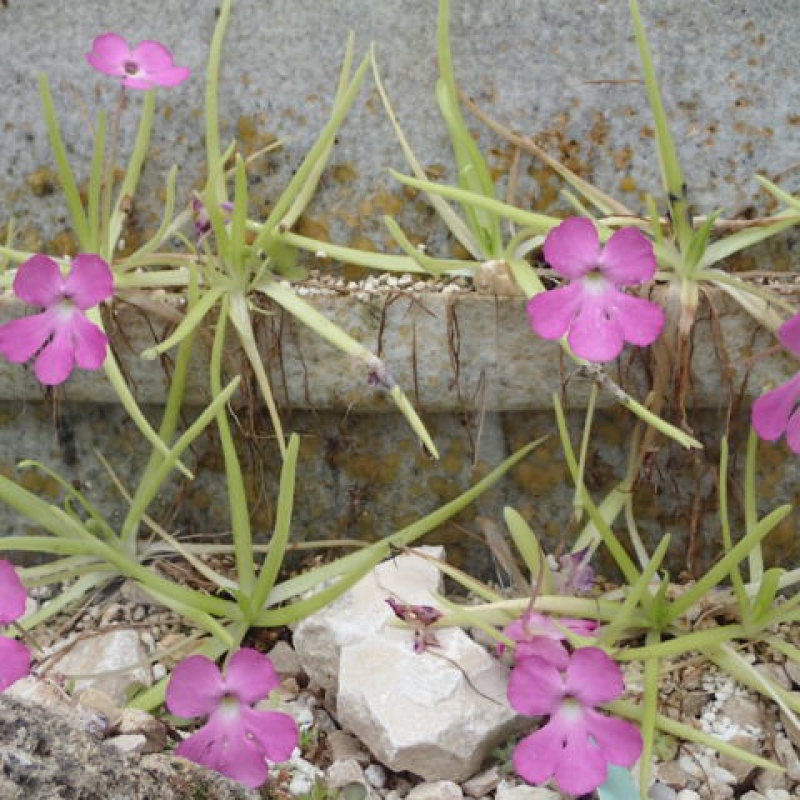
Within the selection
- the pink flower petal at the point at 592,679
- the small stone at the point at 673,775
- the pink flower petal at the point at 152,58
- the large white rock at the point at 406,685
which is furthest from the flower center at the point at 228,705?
the pink flower petal at the point at 152,58

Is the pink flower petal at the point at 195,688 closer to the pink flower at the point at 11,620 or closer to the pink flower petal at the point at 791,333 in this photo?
the pink flower at the point at 11,620

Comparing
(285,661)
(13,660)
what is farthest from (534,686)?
(13,660)

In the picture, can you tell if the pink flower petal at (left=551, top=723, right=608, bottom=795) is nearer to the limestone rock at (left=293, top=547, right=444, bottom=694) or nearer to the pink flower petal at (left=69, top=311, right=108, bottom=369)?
the limestone rock at (left=293, top=547, right=444, bottom=694)

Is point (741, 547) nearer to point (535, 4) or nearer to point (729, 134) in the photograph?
point (729, 134)

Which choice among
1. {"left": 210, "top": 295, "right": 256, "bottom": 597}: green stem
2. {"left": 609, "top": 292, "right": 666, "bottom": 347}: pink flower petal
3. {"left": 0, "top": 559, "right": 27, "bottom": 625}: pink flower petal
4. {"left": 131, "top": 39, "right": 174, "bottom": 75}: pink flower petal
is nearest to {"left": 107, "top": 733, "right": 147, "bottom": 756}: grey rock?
{"left": 0, "top": 559, "right": 27, "bottom": 625}: pink flower petal

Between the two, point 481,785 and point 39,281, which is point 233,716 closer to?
point 481,785
